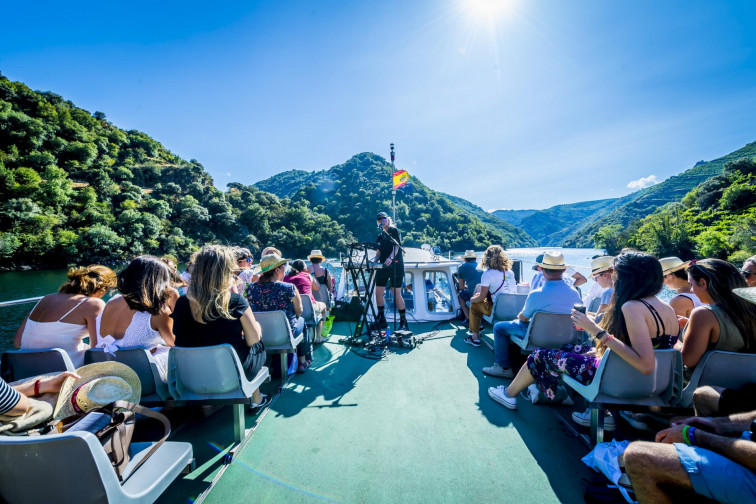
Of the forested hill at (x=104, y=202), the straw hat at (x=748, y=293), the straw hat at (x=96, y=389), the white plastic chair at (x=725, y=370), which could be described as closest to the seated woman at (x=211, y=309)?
the straw hat at (x=96, y=389)

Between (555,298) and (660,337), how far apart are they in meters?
0.94

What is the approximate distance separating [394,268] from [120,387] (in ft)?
11.5

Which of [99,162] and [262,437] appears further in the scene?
[99,162]

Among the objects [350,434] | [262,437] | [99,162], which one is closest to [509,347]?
[350,434]

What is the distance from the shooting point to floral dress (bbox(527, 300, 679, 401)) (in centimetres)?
190

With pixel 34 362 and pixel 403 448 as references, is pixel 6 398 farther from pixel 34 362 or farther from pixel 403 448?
pixel 403 448

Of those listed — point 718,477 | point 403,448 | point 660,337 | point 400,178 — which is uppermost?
point 400,178

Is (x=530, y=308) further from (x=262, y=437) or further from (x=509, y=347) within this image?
(x=262, y=437)

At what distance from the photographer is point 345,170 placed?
8506 centimetres

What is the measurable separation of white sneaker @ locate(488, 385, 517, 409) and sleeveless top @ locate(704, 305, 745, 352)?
56.8 inches

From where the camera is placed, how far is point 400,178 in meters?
7.82

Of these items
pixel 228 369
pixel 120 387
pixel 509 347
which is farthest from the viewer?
pixel 509 347

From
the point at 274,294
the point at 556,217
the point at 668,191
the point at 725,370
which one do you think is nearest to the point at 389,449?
the point at 274,294

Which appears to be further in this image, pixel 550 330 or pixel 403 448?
pixel 550 330
